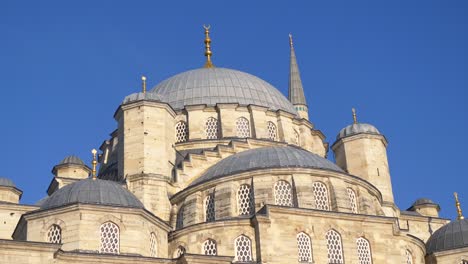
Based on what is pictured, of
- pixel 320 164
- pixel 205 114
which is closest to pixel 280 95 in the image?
pixel 205 114

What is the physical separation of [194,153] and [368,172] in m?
7.82

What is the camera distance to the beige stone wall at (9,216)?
31969 millimetres

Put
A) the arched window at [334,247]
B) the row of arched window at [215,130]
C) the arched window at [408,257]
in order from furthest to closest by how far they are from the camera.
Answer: the row of arched window at [215,130] < the arched window at [408,257] < the arched window at [334,247]

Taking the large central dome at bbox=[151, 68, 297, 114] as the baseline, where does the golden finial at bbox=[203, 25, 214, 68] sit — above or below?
above

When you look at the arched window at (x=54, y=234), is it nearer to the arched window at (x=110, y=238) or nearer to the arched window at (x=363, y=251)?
the arched window at (x=110, y=238)

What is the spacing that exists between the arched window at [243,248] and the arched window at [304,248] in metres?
1.55

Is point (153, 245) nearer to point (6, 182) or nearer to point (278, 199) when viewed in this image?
point (278, 199)

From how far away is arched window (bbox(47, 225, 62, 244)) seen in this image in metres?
25.9

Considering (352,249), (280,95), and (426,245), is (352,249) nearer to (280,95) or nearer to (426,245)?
(426,245)

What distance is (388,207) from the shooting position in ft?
116

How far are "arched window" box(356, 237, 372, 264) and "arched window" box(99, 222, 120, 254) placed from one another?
7.83 m

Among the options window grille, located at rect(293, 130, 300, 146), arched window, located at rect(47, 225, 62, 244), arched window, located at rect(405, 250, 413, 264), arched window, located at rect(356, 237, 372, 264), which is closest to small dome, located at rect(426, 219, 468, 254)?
arched window, located at rect(405, 250, 413, 264)

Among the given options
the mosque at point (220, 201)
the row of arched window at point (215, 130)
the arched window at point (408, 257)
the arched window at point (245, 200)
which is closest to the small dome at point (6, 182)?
the mosque at point (220, 201)

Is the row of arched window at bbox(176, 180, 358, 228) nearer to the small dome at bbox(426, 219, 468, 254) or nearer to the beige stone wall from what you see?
the small dome at bbox(426, 219, 468, 254)
